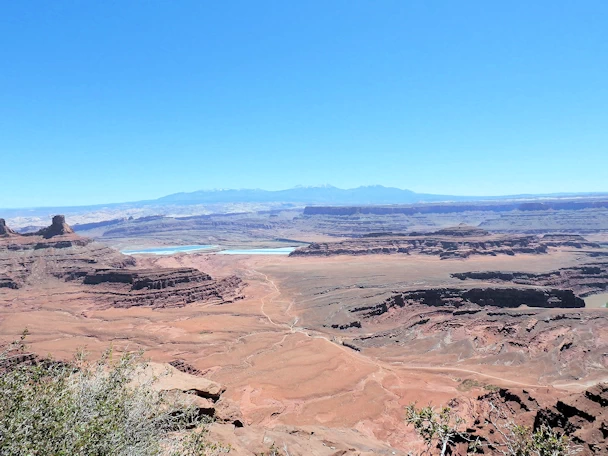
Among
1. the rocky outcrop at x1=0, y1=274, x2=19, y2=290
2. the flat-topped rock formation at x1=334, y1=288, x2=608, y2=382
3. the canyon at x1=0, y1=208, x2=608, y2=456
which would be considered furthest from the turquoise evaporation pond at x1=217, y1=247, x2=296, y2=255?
the flat-topped rock formation at x1=334, y1=288, x2=608, y2=382

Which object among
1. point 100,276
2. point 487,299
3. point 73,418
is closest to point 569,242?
point 487,299

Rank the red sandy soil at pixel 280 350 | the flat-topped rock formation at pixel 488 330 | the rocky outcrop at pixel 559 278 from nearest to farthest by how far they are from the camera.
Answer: the red sandy soil at pixel 280 350 → the flat-topped rock formation at pixel 488 330 → the rocky outcrop at pixel 559 278

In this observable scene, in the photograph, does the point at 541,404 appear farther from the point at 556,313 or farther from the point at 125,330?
the point at 125,330

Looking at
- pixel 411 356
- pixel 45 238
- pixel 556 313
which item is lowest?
pixel 411 356

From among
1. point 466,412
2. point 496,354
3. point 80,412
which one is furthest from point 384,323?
point 80,412

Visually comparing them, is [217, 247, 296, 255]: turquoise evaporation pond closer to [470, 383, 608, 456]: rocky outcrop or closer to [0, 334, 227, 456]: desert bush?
[470, 383, 608, 456]: rocky outcrop

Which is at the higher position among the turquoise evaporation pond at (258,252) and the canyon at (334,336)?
the canyon at (334,336)

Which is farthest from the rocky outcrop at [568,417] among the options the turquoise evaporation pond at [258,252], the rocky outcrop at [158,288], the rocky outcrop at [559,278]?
the turquoise evaporation pond at [258,252]

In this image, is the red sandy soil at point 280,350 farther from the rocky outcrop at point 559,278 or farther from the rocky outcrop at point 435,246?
the rocky outcrop at point 435,246
